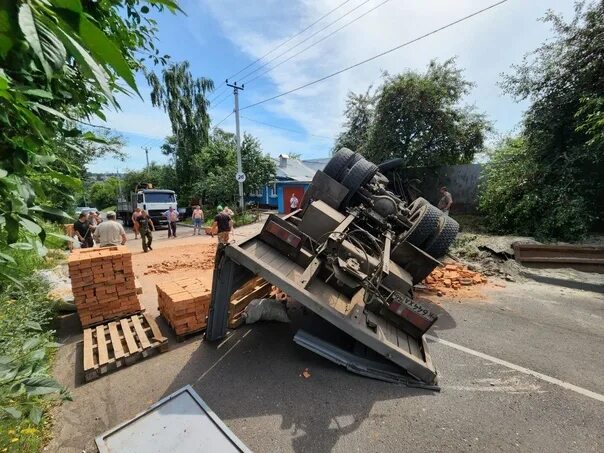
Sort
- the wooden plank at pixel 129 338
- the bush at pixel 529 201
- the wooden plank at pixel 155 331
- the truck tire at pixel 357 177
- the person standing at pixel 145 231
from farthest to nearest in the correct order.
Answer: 1. the person standing at pixel 145 231
2. the bush at pixel 529 201
3. the truck tire at pixel 357 177
4. the wooden plank at pixel 155 331
5. the wooden plank at pixel 129 338

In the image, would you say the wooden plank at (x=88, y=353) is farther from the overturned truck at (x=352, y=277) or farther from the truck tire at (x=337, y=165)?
the truck tire at (x=337, y=165)

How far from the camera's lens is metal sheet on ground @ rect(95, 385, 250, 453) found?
249 centimetres

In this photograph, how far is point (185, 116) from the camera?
27.4 metres

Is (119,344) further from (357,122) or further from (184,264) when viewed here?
(357,122)

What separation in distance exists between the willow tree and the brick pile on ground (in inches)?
990

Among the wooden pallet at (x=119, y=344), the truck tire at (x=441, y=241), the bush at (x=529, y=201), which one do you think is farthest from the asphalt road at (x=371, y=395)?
the bush at (x=529, y=201)

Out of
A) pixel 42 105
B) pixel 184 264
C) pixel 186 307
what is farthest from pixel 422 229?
pixel 184 264

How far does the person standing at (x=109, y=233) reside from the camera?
6.39 metres

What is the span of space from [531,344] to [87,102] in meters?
5.43

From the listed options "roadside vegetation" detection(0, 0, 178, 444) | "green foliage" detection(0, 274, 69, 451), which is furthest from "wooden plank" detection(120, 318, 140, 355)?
"roadside vegetation" detection(0, 0, 178, 444)

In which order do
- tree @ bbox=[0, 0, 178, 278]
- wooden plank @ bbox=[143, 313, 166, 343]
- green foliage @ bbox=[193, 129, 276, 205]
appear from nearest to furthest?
1. tree @ bbox=[0, 0, 178, 278]
2. wooden plank @ bbox=[143, 313, 166, 343]
3. green foliage @ bbox=[193, 129, 276, 205]

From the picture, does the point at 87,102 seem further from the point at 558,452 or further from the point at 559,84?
the point at 559,84

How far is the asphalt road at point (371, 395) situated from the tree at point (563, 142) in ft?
14.0

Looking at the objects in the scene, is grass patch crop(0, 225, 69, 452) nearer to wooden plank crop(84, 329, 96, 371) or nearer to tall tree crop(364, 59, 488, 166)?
wooden plank crop(84, 329, 96, 371)
